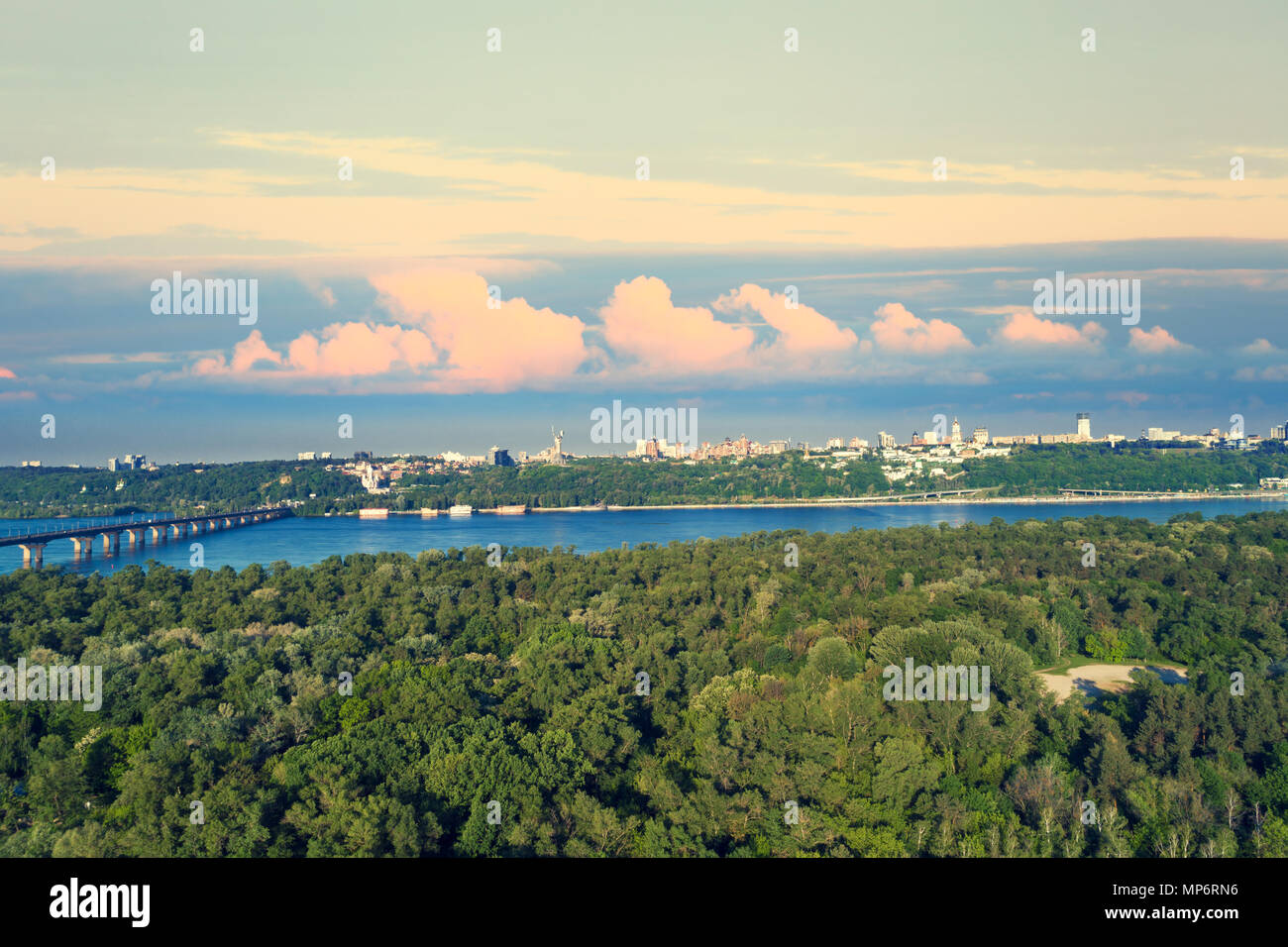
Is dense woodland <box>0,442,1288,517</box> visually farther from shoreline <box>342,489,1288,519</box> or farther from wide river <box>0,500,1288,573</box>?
wide river <box>0,500,1288,573</box>

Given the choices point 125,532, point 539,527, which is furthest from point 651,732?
point 125,532

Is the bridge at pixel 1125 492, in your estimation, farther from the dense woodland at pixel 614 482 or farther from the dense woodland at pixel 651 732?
the dense woodland at pixel 651 732

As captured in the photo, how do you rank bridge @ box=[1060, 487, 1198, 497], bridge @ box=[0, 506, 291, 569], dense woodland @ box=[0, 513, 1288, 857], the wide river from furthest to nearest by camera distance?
bridge @ box=[1060, 487, 1198, 497] → the wide river → bridge @ box=[0, 506, 291, 569] → dense woodland @ box=[0, 513, 1288, 857]

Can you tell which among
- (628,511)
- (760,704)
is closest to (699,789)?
(760,704)

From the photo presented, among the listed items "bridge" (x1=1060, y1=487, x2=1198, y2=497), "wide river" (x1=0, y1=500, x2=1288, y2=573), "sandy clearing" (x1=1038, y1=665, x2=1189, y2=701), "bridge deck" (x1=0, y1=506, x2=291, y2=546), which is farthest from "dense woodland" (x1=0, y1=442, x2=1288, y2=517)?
"sandy clearing" (x1=1038, y1=665, x2=1189, y2=701)

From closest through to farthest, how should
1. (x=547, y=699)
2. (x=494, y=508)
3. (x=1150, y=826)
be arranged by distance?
(x=1150, y=826)
(x=547, y=699)
(x=494, y=508)

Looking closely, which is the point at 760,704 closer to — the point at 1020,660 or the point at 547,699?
the point at 547,699
